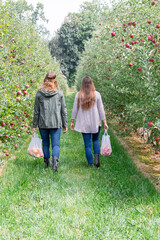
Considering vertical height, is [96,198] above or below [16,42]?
below

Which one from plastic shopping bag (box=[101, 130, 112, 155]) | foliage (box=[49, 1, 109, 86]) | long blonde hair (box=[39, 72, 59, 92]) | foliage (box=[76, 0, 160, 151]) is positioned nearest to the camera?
foliage (box=[76, 0, 160, 151])

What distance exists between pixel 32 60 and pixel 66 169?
4156mm

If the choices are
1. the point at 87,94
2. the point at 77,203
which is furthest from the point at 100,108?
the point at 77,203

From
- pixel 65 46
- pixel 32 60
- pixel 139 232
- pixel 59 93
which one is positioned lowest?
pixel 139 232

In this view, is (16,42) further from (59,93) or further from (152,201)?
(152,201)

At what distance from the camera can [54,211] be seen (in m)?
3.19

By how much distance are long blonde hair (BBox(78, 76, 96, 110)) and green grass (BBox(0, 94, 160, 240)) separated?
1.13m

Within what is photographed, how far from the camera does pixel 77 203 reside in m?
3.42

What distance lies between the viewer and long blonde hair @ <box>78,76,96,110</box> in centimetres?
482

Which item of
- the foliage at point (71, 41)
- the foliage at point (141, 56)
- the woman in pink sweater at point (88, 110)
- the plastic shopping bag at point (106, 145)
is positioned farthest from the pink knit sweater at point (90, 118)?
the foliage at point (71, 41)

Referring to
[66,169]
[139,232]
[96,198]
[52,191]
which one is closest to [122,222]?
[139,232]

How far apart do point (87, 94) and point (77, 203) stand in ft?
6.72

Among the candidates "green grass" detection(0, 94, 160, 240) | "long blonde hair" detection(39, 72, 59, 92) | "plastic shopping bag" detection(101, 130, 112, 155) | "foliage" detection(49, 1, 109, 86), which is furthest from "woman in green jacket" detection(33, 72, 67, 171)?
"foliage" detection(49, 1, 109, 86)

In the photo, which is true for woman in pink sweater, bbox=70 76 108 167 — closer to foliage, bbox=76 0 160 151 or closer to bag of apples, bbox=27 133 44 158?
foliage, bbox=76 0 160 151
